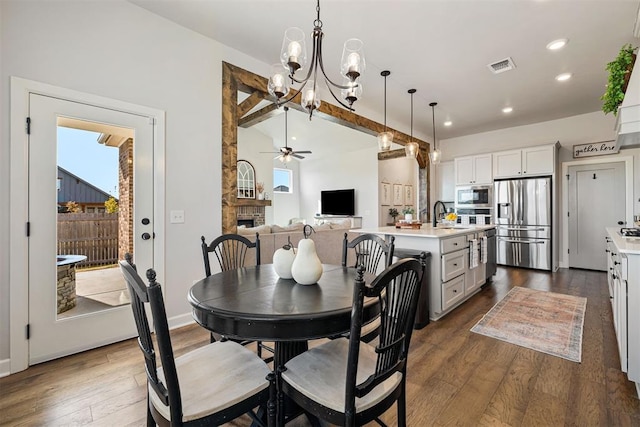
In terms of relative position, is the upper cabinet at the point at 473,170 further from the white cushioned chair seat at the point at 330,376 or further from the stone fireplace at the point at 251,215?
the white cushioned chair seat at the point at 330,376

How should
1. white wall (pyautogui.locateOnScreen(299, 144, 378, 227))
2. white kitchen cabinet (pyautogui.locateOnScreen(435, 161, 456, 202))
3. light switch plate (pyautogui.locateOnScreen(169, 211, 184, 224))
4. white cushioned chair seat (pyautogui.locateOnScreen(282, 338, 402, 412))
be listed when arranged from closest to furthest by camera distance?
1. white cushioned chair seat (pyautogui.locateOnScreen(282, 338, 402, 412))
2. light switch plate (pyautogui.locateOnScreen(169, 211, 184, 224))
3. white kitchen cabinet (pyautogui.locateOnScreen(435, 161, 456, 202))
4. white wall (pyautogui.locateOnScreen(299, 144, 378, 227))

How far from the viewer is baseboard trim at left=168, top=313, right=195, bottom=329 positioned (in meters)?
2.88

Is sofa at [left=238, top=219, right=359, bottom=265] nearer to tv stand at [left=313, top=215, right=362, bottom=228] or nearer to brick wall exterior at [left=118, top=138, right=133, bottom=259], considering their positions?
brick wall exterior at [left=118, top=138, right=133, bottom=259]

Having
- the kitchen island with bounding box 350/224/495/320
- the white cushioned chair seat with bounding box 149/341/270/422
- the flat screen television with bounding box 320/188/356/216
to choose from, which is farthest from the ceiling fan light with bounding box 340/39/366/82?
the flat screen television with bounding box 320/188/356/216

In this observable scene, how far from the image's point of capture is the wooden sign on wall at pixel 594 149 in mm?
5238

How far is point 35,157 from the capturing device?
7.16 feet

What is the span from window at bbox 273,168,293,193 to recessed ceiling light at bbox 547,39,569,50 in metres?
8.03

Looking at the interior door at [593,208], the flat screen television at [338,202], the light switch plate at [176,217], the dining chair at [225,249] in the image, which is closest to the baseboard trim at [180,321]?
the dining chair at [225,249]

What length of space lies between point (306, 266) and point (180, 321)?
2.09 m

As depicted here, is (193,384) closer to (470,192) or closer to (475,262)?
(475,262)

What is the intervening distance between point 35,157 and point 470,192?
22.5 ft

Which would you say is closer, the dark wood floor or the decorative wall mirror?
the dark wood floor

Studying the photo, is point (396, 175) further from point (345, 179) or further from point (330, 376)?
point (330, 376)

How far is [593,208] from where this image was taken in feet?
17.8
